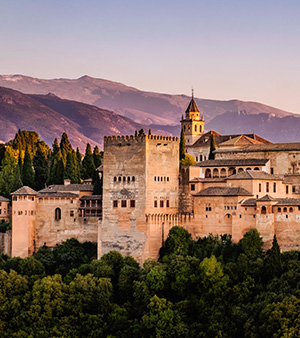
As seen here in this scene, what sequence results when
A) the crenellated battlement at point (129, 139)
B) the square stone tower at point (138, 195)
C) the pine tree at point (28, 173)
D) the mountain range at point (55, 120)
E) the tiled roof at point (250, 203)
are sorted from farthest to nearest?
the mountain range at point (55, 120) < the pine tree at point (28, 173) < the crenellated battlement at point (129, 139) < the square stone tower at point (138, 195) < the tiled roof at point (250, 203)

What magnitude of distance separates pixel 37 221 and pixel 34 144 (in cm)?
2699

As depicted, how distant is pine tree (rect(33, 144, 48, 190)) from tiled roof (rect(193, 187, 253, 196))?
1731 centimetres

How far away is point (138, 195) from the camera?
5034 centimetres

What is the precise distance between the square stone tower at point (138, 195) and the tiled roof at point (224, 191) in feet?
6.94

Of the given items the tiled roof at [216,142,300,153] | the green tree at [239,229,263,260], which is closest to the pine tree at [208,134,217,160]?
the tiled roof at [216,142,300,153]

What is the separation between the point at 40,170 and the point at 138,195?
690 inches

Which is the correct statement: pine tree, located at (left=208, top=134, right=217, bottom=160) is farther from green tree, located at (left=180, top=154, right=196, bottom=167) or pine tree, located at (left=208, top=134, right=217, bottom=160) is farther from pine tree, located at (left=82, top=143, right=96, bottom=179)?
pine tree, located at (left=82, top=143, right=96, bottom=179)

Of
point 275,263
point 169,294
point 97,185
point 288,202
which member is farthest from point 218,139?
point 275,263

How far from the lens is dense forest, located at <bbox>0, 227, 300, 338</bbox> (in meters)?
41.2

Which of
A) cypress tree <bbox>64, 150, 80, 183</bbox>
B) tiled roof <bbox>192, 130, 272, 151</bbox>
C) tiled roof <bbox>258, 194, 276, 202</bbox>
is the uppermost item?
tiled roof <bbox>192, 130, 272, 151</bbox>

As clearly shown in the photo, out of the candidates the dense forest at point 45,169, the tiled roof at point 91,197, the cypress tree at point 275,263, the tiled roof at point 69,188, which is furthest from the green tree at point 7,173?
the cypress tree at point 275,263

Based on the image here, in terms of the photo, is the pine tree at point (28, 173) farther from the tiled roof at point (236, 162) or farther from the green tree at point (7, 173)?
the tiled roof at point (236, 162)

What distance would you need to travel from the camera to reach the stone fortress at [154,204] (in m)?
48.4

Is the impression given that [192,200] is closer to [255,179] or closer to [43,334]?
[255,179]
